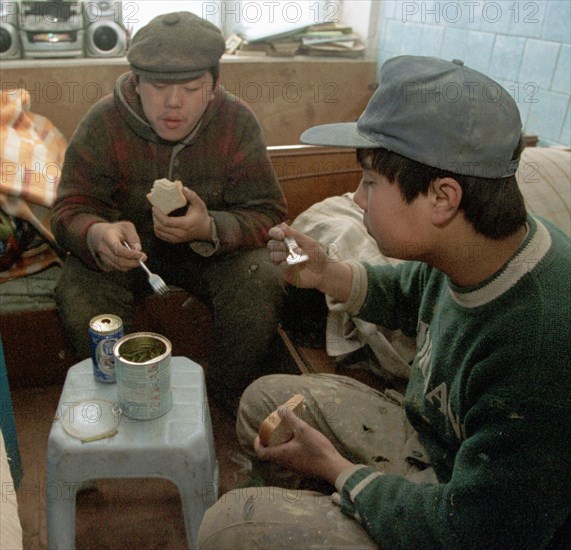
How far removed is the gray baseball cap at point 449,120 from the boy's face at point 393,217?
0.08 meters

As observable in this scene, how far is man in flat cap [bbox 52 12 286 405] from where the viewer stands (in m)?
1.54

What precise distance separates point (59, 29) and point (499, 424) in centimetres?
240

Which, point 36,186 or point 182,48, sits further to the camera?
point 36,186

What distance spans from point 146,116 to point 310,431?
3.26 feet

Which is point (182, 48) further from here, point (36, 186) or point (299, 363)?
point (299, 363)

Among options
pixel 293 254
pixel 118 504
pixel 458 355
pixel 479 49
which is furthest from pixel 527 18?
pixel 118 504

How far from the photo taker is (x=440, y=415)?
1051 millimetres

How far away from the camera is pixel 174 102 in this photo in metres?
1.54

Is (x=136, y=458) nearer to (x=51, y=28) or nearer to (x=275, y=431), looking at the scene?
(x=275, y=431)

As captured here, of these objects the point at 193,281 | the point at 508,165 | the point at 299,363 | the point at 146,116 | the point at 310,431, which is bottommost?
the point at 299,363

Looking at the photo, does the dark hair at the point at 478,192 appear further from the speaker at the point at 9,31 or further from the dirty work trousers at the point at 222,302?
the speaker at the point at 9,31

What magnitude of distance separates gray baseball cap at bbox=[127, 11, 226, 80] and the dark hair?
752mm

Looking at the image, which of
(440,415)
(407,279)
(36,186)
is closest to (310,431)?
(440,415)

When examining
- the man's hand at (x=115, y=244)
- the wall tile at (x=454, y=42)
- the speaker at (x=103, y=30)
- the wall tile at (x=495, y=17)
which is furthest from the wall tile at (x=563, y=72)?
the speaker at (x=103, y=30)
